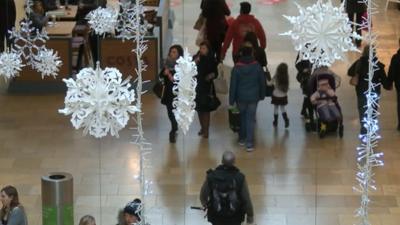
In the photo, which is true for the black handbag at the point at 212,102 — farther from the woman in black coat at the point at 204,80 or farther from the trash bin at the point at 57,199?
the trash bin at the point at 57,199

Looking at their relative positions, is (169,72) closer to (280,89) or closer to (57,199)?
(280,89)

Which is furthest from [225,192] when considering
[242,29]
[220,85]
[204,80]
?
[242,29]

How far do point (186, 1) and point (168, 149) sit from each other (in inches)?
288

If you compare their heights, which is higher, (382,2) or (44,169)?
(382,2)

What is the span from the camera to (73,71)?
52.2 feet

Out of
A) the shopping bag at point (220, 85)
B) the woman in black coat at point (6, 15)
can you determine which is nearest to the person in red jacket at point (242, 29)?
the shopping bag at point (220, 85)

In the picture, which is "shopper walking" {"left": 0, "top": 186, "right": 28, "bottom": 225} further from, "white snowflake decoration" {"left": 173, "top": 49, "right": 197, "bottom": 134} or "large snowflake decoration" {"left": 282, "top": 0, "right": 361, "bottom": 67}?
"large snowflake decoration" {"left": 282, "top": 0, "right": 361, "bottom": 67}

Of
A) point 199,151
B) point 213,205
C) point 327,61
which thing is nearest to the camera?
point 327,61

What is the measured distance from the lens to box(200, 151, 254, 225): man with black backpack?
9.66 m

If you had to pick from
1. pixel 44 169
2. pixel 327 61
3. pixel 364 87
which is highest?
pixel 327 61

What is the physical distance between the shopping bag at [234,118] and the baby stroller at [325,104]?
3.13ft

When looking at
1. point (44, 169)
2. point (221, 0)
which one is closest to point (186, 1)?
point (221, 0)

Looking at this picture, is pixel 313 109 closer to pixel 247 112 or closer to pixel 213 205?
pixel 247 112

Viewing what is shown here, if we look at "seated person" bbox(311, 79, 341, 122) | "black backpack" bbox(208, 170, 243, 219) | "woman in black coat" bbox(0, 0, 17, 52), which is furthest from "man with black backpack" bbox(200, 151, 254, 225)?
"woman in black coat" bbox(0, 0, 17, 52)
